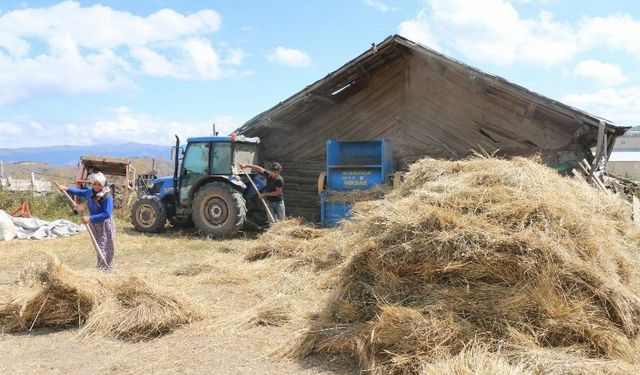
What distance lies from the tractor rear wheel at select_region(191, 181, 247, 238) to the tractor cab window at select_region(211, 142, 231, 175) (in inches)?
12.8

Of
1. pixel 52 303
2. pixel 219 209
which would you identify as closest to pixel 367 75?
pixel 219 209

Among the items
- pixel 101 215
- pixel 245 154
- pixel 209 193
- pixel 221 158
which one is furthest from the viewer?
pixel 245 154

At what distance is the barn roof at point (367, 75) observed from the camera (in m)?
9.61

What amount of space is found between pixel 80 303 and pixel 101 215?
1.61 metres

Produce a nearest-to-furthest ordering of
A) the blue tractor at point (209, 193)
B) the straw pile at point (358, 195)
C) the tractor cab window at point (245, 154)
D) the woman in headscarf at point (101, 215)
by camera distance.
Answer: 1. the woman in headscarf at point (101, 215)
2. the straw pile at point (358, 195)
3. the blue tractor at point (209, 193)
4. the tractor cab window at point (245, 154)

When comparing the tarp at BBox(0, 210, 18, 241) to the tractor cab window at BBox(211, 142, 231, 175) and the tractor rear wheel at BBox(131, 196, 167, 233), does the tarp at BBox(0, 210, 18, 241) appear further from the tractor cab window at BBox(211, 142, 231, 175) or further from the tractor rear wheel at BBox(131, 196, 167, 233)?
the tractor cab window at BBox(211, 142, 231, 175)

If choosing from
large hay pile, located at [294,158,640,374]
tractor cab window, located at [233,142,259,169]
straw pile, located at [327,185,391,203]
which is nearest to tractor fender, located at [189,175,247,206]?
tractor cab window, located at [233,142,259,169]

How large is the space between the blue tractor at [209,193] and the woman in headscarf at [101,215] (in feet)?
13.8

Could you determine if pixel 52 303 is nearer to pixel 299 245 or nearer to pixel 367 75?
pixel 299 245

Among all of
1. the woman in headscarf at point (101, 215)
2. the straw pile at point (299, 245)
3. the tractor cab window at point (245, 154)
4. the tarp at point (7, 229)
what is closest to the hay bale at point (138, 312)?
the woman in headscarf at point (101, 215)

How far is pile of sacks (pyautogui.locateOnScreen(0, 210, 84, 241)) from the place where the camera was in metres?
11.2

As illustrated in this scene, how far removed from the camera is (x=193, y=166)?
11.5 metres

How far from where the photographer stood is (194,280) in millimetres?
6941

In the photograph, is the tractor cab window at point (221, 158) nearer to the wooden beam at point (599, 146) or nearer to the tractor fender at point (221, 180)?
the tractor fender at point (221, 180)
